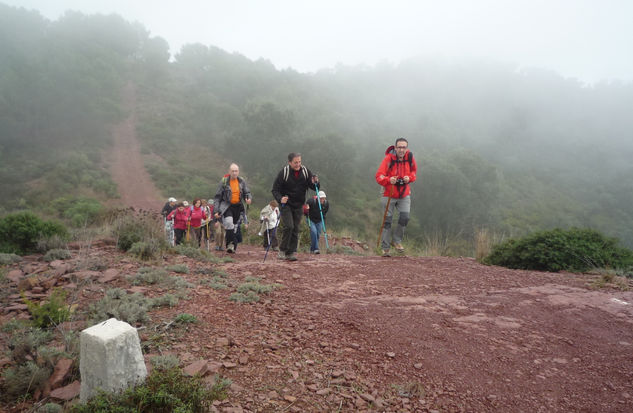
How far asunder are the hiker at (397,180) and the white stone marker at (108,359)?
5294 mm

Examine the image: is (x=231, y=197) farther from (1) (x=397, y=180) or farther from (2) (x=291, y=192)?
(1) (x=397, y=180)

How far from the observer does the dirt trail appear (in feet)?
80.2

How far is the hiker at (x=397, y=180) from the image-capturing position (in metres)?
6.75

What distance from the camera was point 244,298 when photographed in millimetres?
4094

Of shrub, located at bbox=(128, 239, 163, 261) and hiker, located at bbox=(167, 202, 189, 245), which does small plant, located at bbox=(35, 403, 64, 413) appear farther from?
hiker, located at bbox=(167, 202, 189, 245)

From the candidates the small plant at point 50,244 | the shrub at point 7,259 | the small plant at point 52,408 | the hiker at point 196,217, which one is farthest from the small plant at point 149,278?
the hiker at point 196,217

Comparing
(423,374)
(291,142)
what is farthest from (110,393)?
(291,142)

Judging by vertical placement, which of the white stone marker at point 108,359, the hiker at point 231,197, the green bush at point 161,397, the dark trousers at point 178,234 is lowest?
the dark trousers at point 178,234

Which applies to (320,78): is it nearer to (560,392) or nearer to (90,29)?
(90,29)

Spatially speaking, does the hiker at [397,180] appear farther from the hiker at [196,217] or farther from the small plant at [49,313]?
the small plant at [49,313]

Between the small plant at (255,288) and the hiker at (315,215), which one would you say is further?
the hiker at (315,215)

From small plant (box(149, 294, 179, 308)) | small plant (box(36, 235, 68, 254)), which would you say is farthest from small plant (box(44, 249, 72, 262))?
small plant (box(149, 294, 179, 308))

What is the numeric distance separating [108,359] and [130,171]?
102ft

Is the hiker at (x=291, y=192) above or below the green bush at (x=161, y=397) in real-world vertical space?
above
